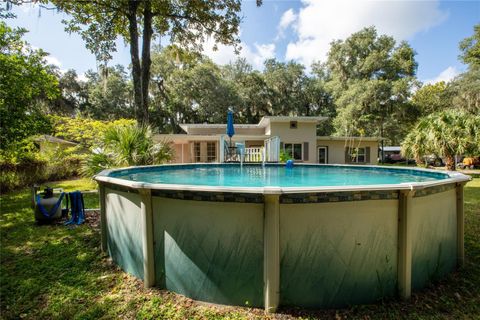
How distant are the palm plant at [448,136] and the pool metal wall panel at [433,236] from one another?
1063cm

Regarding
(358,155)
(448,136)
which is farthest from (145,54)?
(358,155)

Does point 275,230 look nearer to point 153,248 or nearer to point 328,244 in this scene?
point 328,244

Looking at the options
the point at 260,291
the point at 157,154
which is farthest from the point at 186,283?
the point at 157,154

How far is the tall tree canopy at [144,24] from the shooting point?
9.95m

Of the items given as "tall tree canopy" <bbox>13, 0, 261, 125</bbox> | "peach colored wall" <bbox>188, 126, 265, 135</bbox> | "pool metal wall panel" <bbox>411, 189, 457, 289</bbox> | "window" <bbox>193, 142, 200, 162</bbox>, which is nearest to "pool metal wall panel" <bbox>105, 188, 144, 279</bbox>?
"pool metal wall panel" <bbox>411, 189, 457, 289</bbox>

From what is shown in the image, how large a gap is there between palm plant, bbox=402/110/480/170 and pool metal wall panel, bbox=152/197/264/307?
42.8 ft

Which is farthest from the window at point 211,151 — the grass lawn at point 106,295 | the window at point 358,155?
the grass lawn at point 106,295

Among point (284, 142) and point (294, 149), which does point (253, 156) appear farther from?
point (294, 149)

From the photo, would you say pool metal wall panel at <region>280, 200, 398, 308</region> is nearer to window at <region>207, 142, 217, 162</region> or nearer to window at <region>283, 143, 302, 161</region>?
window at <region>283, 143, 302, 161</region>

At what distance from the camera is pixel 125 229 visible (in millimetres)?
3094

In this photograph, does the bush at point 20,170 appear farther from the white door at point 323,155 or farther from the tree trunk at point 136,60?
the white door at point 323,155

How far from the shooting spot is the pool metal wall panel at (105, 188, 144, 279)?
2891 millimetres

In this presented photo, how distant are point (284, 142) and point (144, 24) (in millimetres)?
11328

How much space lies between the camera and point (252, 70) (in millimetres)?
30188
